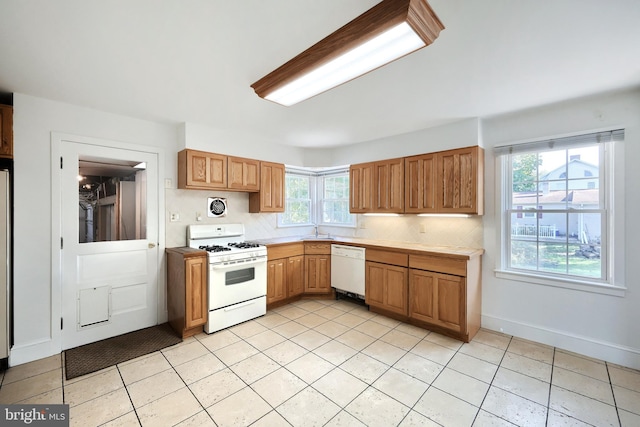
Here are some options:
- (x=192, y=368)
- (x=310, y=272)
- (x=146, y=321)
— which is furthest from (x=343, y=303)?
(x=146, y=321)

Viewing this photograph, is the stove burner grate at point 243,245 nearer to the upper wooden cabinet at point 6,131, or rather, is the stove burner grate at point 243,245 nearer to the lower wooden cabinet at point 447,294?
the lower wooden cabinet at point 447,294

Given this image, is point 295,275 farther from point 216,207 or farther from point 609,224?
point 609,224

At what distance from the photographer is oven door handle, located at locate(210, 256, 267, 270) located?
126 inches

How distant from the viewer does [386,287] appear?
11.7ft

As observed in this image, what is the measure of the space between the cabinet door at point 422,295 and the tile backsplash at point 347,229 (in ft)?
2.20

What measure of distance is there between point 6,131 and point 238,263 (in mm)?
2473

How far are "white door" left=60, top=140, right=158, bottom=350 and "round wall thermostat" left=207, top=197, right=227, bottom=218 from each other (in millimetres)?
666

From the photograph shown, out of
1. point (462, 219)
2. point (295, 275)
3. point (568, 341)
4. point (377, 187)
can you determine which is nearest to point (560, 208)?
point (462, 219)

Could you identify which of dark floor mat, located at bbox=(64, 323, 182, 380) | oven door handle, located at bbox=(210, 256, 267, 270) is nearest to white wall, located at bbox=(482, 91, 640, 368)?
oven door handle, located at bbox=(210, 256, 267, 270)

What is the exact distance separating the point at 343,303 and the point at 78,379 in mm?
3067

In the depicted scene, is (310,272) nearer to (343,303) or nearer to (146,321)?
(343,303)

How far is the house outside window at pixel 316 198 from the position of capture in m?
4.97

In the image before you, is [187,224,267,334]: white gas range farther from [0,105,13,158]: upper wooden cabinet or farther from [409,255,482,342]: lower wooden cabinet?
[409,255,482,342]: lower wooden cabinet

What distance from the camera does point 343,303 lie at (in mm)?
4156
